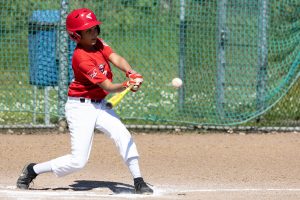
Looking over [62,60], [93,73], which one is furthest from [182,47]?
[93,73]

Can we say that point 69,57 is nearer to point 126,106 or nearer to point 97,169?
point 126,106

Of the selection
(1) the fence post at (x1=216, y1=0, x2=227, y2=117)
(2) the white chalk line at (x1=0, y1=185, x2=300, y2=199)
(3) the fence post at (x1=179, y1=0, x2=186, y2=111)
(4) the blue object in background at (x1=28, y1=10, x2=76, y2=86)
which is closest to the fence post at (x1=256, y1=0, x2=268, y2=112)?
(1) the fence post at (x1=216, y1=0, x2=227, y2=117)

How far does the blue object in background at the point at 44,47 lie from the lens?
10180mm

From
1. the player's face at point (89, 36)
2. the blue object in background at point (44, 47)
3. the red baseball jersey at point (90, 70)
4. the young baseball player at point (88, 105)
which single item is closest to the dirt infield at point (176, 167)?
the young baseball player at point (88, 105)

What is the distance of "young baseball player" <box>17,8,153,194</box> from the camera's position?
21.2ft

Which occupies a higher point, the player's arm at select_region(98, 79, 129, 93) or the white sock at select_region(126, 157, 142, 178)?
the player's arm at select_region(98, 79, 129, 93)

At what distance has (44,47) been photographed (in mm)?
10203

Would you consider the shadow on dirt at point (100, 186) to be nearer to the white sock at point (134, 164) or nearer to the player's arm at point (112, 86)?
the white sock at point (134, 164)

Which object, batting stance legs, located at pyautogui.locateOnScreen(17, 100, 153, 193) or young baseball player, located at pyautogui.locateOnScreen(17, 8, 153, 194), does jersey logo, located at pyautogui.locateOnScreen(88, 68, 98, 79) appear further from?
batting stance legs, located at pyautogui.locateOnScreen(17, 100, 153, 193)

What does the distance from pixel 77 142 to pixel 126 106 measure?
13.1 ft

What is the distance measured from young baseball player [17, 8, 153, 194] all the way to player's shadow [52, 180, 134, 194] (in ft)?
1.10

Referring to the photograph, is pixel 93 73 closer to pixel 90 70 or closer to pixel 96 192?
pixel 90 70

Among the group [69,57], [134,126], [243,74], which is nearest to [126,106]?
[134,126]

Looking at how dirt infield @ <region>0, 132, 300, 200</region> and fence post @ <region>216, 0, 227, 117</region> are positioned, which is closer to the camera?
dirt infield @ <region>0, 132, 300, 200</region>
